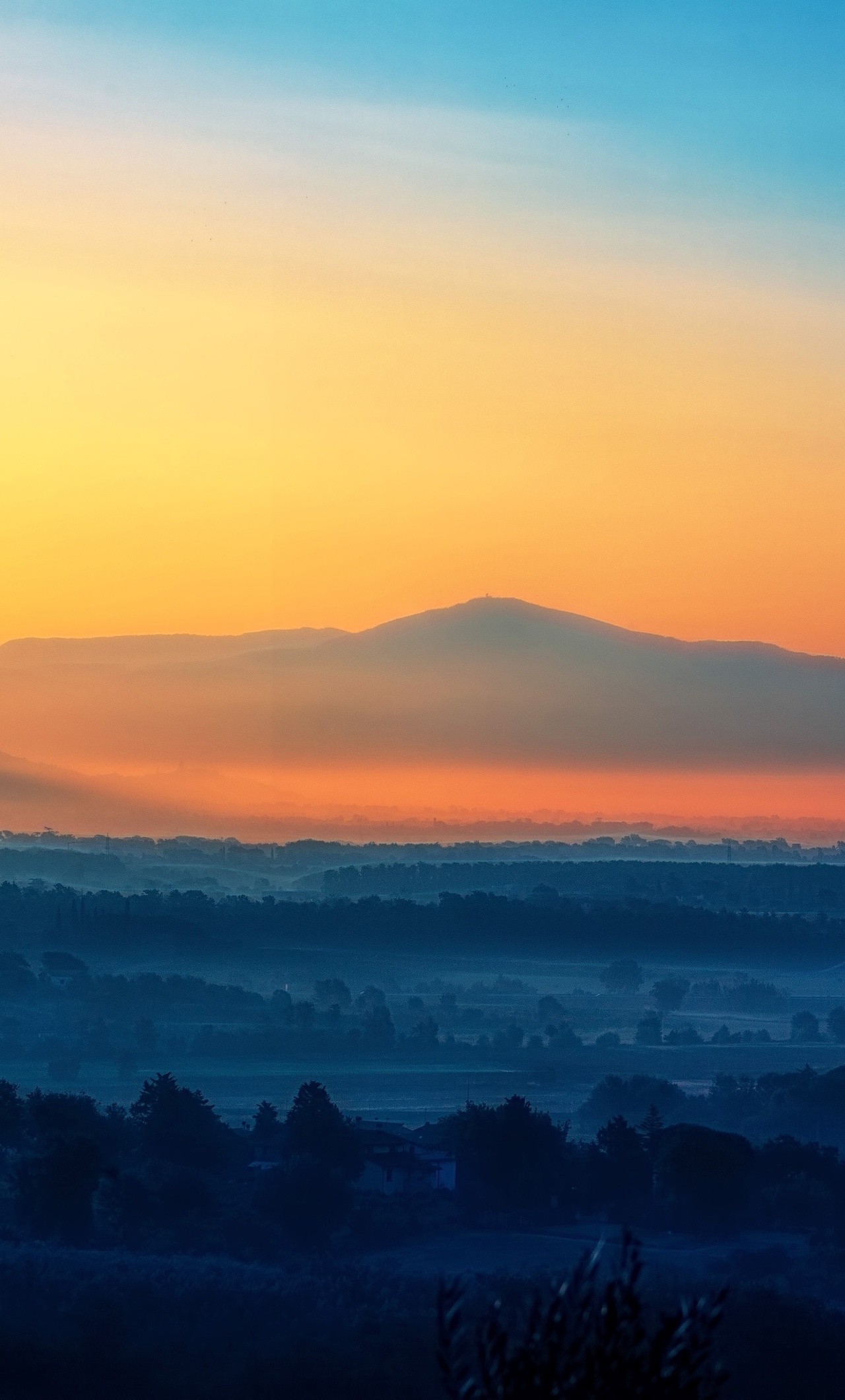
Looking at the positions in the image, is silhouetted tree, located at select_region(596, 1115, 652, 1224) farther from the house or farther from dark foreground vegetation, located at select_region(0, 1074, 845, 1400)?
the house

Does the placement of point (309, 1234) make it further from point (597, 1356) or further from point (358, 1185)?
point (597, 1356)

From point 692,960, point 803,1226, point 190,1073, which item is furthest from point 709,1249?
point 692,960

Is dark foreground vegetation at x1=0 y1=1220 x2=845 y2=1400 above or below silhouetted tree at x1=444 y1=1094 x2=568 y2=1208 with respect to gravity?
below

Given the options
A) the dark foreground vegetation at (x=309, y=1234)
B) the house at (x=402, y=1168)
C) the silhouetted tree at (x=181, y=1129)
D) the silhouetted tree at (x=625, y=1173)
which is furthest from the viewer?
the silhouetted tree at (x=181, y=1129)

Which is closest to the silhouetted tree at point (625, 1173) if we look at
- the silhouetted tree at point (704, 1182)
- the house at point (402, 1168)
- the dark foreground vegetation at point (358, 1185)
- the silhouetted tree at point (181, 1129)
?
the dark foreground vegetation at point (358, 1185)

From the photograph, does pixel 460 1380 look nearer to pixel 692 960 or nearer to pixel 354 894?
pixel 692 960

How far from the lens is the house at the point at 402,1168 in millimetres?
59312

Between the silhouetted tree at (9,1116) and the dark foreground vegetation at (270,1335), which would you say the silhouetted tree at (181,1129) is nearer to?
the silhouetted tree at (9,1116)

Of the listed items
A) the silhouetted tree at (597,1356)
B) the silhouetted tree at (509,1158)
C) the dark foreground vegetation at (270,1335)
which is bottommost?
the dark foreground vegetation at (270,1335)

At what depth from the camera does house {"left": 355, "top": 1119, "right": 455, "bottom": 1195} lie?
59312 mm

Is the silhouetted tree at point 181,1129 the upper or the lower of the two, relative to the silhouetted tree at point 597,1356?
lower

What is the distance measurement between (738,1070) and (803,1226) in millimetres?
52549

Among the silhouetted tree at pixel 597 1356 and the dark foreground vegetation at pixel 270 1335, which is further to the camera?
the dark foreground vegetation at pixel 270 1335

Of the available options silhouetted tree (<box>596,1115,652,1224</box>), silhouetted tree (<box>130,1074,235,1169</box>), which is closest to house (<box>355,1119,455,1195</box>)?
silhouetted tree (<box>130,1074,235,1169</box>)
